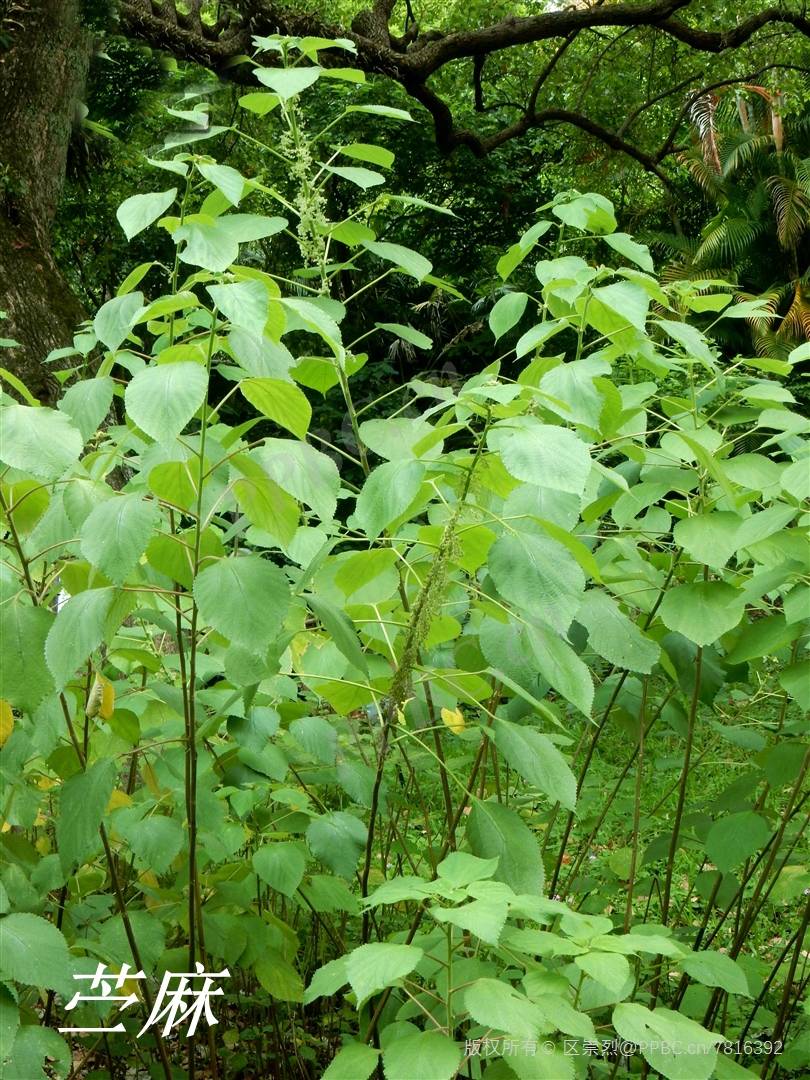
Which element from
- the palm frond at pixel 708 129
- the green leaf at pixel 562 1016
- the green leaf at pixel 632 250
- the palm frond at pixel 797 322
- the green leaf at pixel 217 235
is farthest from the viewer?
the palm frond at pixel 708 129

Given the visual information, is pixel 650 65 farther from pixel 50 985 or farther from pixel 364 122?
pixel 50 985

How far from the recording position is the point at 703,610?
1527 mm

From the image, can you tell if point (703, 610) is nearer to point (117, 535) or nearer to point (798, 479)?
point (798, 479)

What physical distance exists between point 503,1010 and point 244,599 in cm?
48

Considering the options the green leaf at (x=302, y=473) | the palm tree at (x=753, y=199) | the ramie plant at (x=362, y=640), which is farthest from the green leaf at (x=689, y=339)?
the palm tree at (x=753, y=199)

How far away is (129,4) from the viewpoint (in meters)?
8.10

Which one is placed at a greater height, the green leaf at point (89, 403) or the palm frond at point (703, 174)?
the green leaf at point (89, 403)

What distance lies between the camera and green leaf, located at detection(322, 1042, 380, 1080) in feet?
3.80

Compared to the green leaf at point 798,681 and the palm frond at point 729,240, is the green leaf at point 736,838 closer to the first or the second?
the green leaf at point 798,681

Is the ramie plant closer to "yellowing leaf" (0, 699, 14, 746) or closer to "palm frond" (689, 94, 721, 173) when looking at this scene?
"yellowing leaf" (0, 699, 14, 746)

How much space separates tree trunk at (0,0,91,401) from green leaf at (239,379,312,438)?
4.94 metres

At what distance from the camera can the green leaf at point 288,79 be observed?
1.41 metres

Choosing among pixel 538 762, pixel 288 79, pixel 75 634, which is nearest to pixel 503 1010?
pixel 538 762

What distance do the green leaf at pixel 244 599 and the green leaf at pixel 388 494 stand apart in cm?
12
